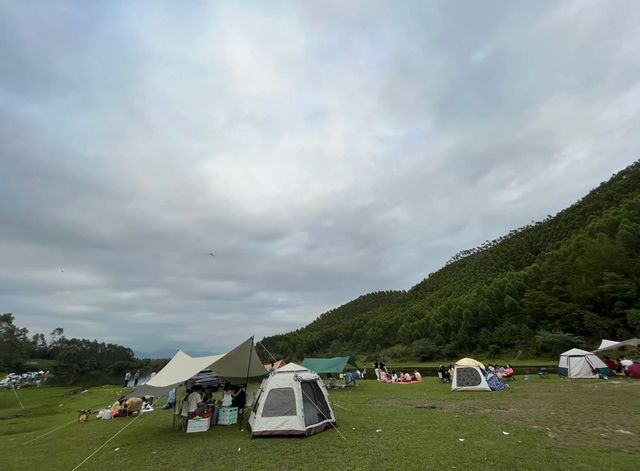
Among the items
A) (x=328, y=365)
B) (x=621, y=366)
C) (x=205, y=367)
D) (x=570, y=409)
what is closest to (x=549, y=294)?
(x=621, y=366)

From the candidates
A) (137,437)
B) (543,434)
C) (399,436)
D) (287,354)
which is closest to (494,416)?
(543,434)

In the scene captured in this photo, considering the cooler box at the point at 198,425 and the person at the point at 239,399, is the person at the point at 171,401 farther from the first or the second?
the cooler box at the point at 198,425

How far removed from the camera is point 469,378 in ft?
63.8

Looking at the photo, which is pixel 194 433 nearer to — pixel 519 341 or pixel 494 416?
pixel 494 416

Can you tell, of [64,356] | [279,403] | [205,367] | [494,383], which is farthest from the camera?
[64,356]

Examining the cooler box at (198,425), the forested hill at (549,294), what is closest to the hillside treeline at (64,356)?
the forested hill at (549,294)

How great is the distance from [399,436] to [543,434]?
11.8 feet

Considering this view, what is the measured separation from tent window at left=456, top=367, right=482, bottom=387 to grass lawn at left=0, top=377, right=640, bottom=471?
3790 millimetres

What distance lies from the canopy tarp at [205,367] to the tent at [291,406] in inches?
97.1

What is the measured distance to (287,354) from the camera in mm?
102375

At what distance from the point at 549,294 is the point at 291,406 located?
46.4 metres

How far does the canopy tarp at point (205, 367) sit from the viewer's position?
12.1 m

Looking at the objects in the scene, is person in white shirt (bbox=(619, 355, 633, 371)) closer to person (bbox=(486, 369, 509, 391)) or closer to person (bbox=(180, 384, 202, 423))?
person (bbox=(486, 369, 509, 391))

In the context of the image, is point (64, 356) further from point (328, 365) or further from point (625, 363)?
point (625, 363)
